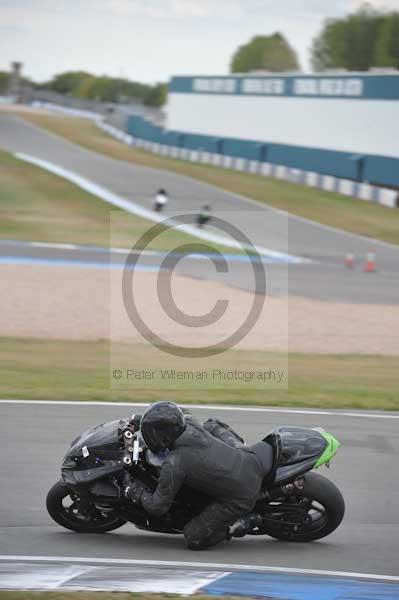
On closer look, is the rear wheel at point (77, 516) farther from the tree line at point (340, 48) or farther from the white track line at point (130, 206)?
the tree line at point (340, 48)

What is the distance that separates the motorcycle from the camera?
23.9 feet

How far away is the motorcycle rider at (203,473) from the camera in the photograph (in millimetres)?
7023

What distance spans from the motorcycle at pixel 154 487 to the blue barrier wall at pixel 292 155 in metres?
38.3

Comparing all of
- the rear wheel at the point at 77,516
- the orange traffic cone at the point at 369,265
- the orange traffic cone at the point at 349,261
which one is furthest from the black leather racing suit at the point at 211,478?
the orange traffic cone at the point at 349,261

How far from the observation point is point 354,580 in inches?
270

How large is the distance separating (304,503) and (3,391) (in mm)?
6061

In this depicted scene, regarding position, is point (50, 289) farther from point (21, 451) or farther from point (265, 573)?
point (265, 573)

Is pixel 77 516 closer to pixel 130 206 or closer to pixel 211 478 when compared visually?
pixel 211 478

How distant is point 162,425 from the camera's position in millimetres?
6965

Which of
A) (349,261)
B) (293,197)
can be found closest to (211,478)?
(349,261)

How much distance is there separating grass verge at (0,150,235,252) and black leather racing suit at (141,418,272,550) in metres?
24.7

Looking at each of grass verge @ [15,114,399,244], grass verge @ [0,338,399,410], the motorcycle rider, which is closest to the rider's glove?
the motorcycle rider

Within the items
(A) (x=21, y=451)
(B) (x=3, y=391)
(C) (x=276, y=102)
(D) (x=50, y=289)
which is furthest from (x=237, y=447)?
(C) (x=276, y=102)

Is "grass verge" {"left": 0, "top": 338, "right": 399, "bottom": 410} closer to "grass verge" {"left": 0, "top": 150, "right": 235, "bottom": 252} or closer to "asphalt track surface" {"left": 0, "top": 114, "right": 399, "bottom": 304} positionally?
"asphalt track surface" {"left": 0, "top": 114, "right": 399, "bottom": 304}
